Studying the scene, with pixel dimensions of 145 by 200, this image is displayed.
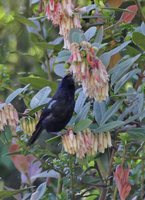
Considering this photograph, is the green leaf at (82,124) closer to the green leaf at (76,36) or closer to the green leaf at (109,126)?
the green leaf at (109,126)

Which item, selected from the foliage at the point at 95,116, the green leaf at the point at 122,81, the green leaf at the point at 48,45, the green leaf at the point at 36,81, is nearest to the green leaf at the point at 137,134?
the foliage at the point at 95,116

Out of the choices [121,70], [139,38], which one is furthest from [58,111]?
[139,38]

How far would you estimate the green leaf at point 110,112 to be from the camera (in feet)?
5.90

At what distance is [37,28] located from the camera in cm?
245

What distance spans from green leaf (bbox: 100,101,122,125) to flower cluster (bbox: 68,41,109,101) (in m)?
0.18

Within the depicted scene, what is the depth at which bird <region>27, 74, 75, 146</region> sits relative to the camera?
6.22 feet

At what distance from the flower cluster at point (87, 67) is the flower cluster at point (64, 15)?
15 centimetres

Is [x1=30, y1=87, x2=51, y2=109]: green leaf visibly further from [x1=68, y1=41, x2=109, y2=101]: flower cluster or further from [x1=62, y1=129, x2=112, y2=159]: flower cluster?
[x1=68, y1=41, x2=109, y2=101]: flower cluster

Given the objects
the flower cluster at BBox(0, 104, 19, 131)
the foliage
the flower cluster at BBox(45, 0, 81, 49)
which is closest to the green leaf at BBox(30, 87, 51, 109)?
the foliage

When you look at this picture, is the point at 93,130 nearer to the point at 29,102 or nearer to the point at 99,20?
the point at 29,102

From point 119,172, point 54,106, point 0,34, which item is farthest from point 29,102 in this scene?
point 0,34

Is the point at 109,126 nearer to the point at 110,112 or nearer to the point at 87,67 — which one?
the point at 110,112

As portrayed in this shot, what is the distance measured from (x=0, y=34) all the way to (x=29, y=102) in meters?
2.08

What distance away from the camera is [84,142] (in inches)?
68.7
